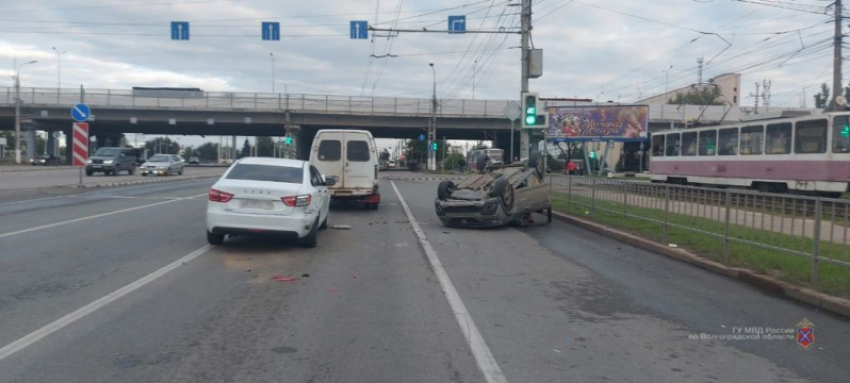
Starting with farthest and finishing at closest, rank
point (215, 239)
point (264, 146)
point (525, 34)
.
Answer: point (264, 146), point (525, 34), point (215, 239)

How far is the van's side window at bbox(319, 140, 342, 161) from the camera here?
20328 millimetres

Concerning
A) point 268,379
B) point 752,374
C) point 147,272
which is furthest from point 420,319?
point 147,272

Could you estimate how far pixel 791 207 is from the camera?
378 inches

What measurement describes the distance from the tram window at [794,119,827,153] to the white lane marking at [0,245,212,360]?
62.4 ft

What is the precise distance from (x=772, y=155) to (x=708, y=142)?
15.5ft

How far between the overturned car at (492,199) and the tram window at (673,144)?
15641 mm

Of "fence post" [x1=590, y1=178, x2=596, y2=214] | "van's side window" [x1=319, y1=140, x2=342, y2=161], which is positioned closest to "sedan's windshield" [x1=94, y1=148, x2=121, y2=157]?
"van's side window" [x1=319, y1=140, x2=342, y2=161]

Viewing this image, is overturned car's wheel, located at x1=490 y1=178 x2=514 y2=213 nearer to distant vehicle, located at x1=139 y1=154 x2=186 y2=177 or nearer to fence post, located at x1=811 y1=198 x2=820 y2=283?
fence post, located at x1=811 y1=198 x2=820 y2=283

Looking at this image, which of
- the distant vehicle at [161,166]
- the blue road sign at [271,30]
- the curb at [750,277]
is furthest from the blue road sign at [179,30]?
the distant vehicle at [161,166]

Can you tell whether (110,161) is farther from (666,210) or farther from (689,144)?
(666,210)

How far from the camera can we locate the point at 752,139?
81.4 ft

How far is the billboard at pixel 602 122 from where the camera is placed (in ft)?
173

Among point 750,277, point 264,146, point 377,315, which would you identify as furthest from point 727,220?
point 264,146

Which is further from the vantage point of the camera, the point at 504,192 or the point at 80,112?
the point at 80,112
